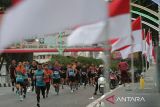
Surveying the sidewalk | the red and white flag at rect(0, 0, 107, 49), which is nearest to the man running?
the sidewalk

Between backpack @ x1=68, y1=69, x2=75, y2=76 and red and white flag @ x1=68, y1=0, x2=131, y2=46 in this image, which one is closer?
red and white flag @ x1=68, y1=0, x2=131, y2=46

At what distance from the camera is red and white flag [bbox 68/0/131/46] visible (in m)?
6.01

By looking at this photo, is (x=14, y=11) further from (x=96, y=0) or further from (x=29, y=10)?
(x=96, y=0)

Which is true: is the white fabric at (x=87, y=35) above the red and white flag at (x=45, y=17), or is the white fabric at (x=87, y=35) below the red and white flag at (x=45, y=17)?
below

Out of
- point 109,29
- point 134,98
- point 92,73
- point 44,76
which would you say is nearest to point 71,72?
point 92,73

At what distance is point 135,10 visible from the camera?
30.6 m

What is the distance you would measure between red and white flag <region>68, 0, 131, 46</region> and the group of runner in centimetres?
1316

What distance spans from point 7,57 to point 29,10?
176ft

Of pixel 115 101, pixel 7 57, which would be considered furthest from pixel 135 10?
pixel 7 57

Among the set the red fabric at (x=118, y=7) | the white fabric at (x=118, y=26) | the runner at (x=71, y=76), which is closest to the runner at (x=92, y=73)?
the runner at (x=71, y=76)

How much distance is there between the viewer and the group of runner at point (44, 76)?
2103 centimetres

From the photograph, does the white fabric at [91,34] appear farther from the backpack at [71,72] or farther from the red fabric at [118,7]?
the backpack at [71,72]

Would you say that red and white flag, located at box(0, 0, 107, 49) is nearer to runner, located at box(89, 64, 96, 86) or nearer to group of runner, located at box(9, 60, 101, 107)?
group of runner, located at box(9, 60, 101, 107)

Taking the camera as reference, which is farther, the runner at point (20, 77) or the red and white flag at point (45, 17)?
the runner at point (20, 77)
